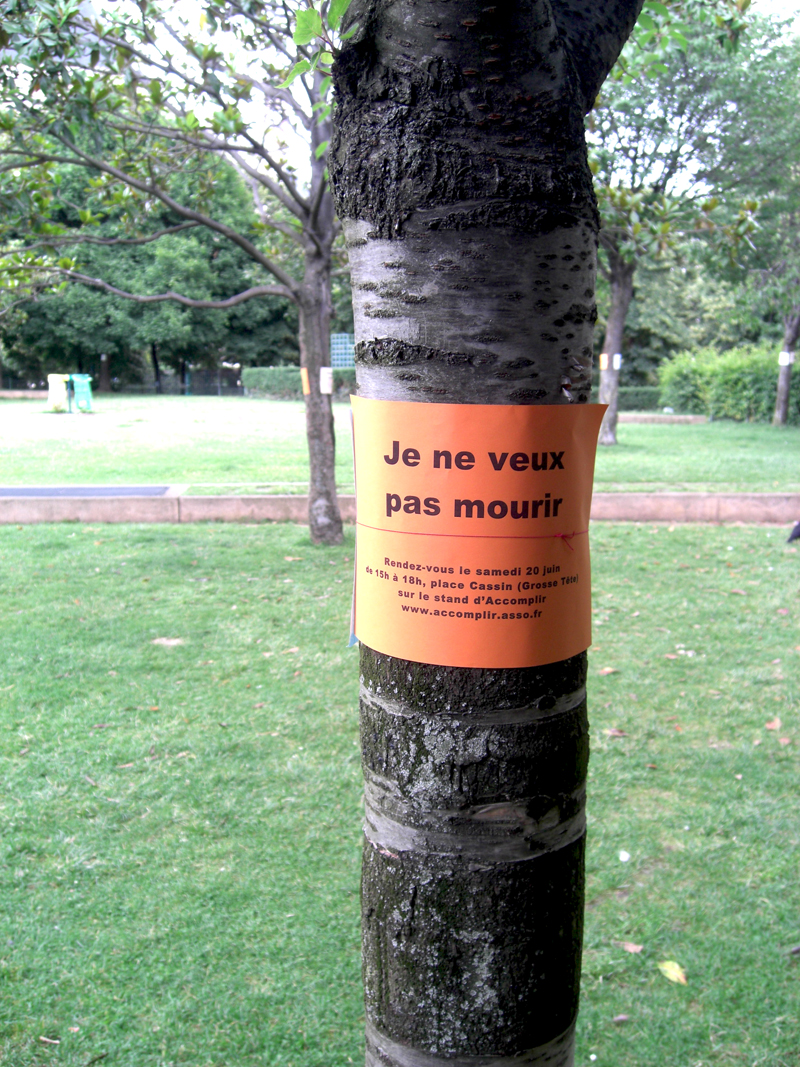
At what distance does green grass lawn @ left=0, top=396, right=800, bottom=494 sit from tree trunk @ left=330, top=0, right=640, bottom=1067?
10.1 meters

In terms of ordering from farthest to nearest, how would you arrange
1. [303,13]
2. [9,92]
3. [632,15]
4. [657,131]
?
[657,131] → [9,92] → [632,15] → [303,13]

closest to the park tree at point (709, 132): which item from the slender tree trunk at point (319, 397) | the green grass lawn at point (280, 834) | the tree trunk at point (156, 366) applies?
the slender tree trunk at point (319, 397)

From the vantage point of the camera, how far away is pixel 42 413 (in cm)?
2948

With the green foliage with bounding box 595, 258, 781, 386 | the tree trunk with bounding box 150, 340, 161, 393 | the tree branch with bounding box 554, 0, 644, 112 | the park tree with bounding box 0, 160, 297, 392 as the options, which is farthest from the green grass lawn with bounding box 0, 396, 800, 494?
the tree trunk with bounding box 150, 340, 161, 393

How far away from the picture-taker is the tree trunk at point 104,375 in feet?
160

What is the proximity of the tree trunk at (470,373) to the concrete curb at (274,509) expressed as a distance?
820cm

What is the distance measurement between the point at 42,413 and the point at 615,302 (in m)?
20.4

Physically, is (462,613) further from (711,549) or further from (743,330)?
(743,330)

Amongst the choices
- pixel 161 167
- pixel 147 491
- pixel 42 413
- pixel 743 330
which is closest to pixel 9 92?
pixel 161 167

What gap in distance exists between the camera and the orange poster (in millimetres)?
1198

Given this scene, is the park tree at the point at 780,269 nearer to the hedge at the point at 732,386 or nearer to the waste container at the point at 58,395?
the hedge at the point at 732,386

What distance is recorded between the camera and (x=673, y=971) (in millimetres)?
2873

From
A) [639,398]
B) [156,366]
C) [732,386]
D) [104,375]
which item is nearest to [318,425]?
[732,386]

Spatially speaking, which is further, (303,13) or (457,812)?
(457,812)
